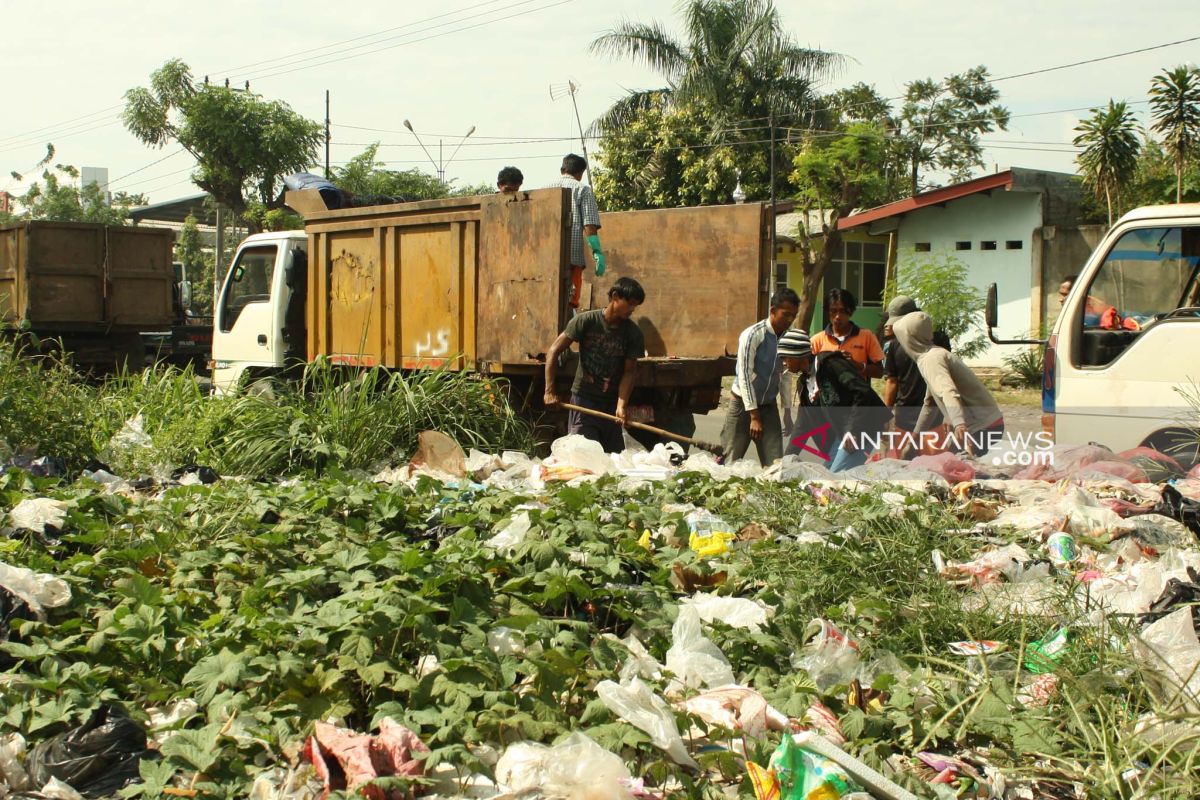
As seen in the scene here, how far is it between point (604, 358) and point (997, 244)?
17.1 meters

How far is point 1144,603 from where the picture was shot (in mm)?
3990

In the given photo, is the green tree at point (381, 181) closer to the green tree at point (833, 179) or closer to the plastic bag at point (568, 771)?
the green tree at point (833, 179)

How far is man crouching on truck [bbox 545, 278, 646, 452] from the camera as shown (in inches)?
282

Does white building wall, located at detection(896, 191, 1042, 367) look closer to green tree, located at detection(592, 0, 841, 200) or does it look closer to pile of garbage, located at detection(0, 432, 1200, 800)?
green tree, located at detection(592, 0, 841, 200)

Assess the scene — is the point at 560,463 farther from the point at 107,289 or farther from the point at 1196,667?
the point at 107,289

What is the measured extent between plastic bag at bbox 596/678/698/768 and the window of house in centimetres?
2533

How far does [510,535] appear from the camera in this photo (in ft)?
14.6

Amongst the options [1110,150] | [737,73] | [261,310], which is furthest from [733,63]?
[261,310]

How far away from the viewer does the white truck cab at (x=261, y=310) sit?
9969 mm

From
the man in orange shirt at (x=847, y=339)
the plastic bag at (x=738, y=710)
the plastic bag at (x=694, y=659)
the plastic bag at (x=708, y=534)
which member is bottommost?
the plastic bag at (x=738, y=710)

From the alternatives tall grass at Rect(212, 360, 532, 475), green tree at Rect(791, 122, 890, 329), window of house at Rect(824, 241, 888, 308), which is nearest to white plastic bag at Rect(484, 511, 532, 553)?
tall grass at Rect(212, 360, 532, 475)

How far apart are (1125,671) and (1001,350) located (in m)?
20.2

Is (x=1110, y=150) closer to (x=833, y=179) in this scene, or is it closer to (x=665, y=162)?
(x=833, y=179)

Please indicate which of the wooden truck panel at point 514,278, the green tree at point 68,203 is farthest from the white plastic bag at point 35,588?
the green tree at point 68,203
